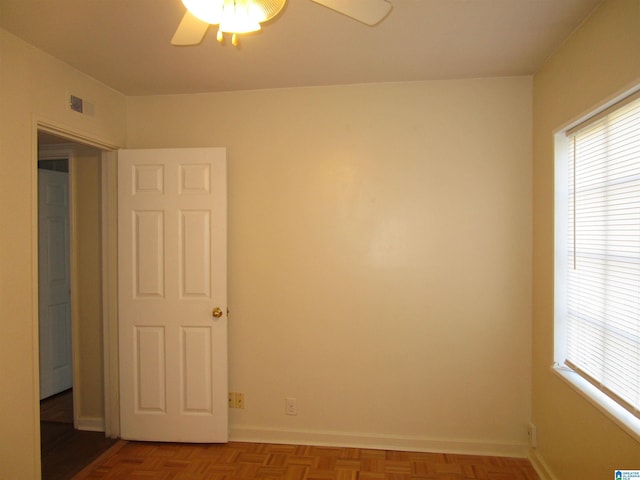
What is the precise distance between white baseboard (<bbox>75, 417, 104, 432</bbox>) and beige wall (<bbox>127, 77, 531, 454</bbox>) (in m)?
1.07

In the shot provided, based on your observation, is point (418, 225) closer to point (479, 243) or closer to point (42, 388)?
point (479, 243)

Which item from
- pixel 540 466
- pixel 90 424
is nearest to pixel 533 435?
pixel 540 466

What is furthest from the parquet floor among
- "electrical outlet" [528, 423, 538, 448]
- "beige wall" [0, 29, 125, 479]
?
"beige wall" [0, 29, 125, 479]

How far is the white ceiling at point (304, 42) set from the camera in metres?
1.84

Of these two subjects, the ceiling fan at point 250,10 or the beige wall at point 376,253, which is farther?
the beige wall at point 376,253

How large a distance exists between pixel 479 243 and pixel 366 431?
61.1 inches

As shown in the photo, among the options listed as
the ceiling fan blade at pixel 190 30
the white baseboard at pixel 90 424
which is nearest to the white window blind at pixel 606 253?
the ceiling fan blade at pixel 190 30

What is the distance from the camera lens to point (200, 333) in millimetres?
2793

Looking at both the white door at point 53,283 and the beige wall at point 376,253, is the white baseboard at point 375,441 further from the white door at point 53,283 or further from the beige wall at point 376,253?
the white door at point 53,283

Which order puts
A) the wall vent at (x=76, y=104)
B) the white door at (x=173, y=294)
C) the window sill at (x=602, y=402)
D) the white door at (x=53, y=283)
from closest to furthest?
the window sill at (x=602, y=402) → the wall vent at (x=76, y=104) → the white door at (x=173, y=294) → the white door at (x=53, y=283)

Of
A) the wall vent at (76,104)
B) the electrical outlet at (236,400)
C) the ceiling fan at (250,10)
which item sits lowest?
the electrical outlet at (236,400)

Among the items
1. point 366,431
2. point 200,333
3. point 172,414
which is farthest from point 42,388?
point 366,431

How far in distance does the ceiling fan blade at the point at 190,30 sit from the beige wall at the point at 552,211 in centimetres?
170

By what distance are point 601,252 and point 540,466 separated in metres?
1.44
